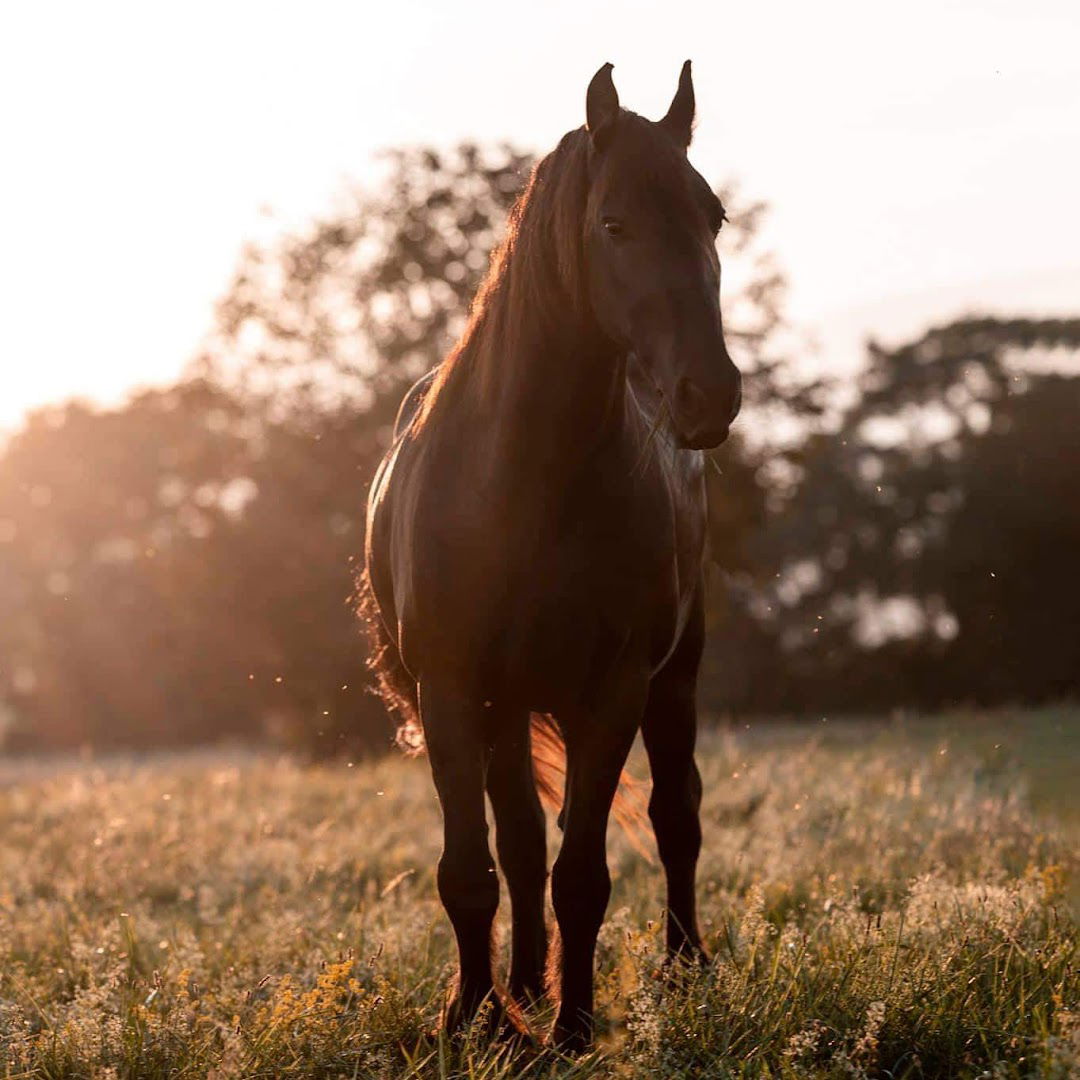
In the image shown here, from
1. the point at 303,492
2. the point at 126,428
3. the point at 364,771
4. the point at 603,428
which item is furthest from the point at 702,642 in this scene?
the point at 126,428

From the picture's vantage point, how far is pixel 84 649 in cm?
4550

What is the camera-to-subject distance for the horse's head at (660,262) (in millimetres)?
3797

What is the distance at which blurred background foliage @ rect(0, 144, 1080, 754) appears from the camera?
25703 mm

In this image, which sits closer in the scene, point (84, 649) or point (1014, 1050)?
point (1014, 1050)

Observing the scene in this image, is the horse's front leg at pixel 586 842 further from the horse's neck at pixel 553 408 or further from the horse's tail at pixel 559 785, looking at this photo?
the horse's tail at pixel 559 785

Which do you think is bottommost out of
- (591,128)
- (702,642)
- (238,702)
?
(238,702)

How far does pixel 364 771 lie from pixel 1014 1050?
1323cm

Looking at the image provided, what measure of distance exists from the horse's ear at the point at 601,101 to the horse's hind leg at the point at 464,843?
1.79 m

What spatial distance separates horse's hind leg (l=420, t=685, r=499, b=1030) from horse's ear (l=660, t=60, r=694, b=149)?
6.19 ft

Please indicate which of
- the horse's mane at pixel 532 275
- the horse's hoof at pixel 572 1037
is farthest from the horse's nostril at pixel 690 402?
the horse's hoof at pixel 572 1037

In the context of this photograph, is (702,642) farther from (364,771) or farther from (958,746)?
(958,746)

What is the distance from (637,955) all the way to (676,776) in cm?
141

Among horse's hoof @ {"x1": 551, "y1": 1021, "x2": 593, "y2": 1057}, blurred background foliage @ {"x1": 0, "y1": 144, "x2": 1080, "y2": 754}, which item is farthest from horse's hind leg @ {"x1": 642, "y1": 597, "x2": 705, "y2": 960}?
blurred background foliage @ {"x1": 0, "y1": 144, "x2": 1080, "y2": 754}

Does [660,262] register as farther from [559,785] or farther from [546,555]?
[559,785]
